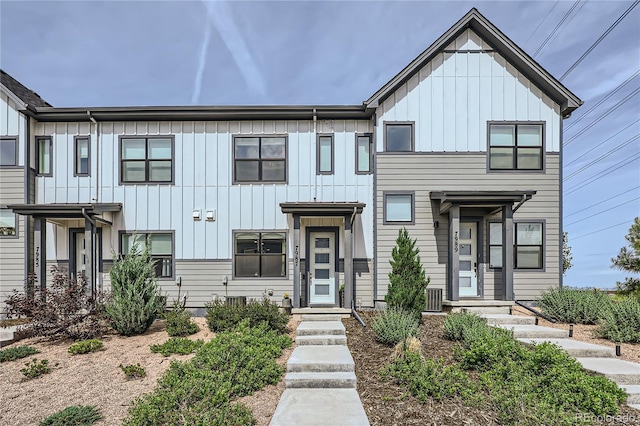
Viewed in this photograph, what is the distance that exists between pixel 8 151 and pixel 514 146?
1499 centimetres

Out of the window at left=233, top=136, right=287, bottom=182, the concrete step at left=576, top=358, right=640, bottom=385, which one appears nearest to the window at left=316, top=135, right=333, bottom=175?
the window at left=233, top=136, right=287, bottom=182

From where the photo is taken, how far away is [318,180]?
11016mm

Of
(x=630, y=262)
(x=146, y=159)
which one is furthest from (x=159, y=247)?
(x=630, y=262)

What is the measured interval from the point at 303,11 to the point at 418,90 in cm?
454

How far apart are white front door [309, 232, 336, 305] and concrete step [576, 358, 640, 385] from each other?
6.14 m

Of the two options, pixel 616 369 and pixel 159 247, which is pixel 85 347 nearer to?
pixel 159 247

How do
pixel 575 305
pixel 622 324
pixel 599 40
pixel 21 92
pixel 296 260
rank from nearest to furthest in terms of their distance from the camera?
1. pixel 622 324
2. pixel 575 305
3. pixel 296 260
4. pixel 21 92
5. pixel 599 40

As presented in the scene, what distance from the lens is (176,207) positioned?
11055mm

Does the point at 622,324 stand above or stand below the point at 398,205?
below

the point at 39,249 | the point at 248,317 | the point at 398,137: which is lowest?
the point at 248,317

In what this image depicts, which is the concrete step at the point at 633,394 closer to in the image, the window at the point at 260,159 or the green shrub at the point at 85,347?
the window at the point at 260,159

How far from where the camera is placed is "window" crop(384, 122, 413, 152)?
426 inches

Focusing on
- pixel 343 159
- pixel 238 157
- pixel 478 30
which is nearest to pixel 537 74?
pixel 478 30

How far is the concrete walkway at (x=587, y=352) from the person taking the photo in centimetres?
580
